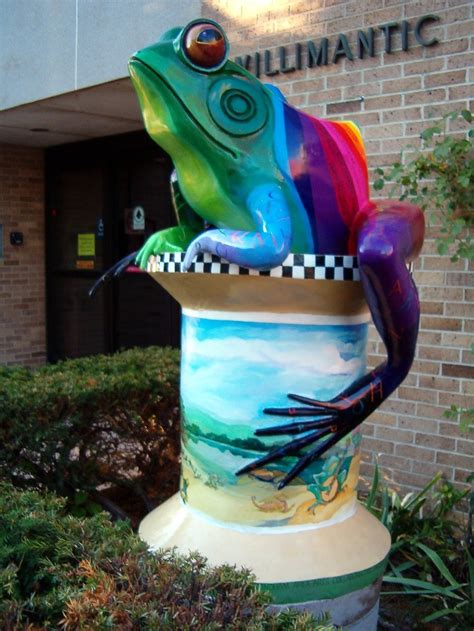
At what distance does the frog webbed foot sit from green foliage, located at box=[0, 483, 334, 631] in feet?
1.64

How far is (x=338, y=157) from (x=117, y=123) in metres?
5.77

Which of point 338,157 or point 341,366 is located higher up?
point 338,157

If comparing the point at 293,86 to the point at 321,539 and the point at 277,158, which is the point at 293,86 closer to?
the point at 277,158

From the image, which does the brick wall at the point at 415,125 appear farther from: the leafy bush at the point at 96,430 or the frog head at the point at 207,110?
the frog head at the point at 207,110

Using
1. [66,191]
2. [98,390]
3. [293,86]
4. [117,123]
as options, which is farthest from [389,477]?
[66,191]

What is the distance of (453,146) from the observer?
363 centimetres

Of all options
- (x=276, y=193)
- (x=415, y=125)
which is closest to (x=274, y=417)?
(x=276, y=193)

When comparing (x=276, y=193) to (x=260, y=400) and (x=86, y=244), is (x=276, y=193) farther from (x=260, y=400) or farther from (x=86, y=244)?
(x=86, y=244)

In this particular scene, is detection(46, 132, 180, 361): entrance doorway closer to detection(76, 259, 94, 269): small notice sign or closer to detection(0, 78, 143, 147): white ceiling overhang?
detection(76, 259, 94, 269): small notice sign

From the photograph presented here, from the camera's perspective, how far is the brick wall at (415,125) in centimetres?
386

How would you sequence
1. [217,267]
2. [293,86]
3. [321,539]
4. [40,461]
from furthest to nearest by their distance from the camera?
[293,86], [40,461], [321,539], [217,267]

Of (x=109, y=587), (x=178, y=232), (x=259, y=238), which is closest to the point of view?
(x=109, y=587)

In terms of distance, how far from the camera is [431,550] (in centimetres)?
348

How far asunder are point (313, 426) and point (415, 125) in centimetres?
248
